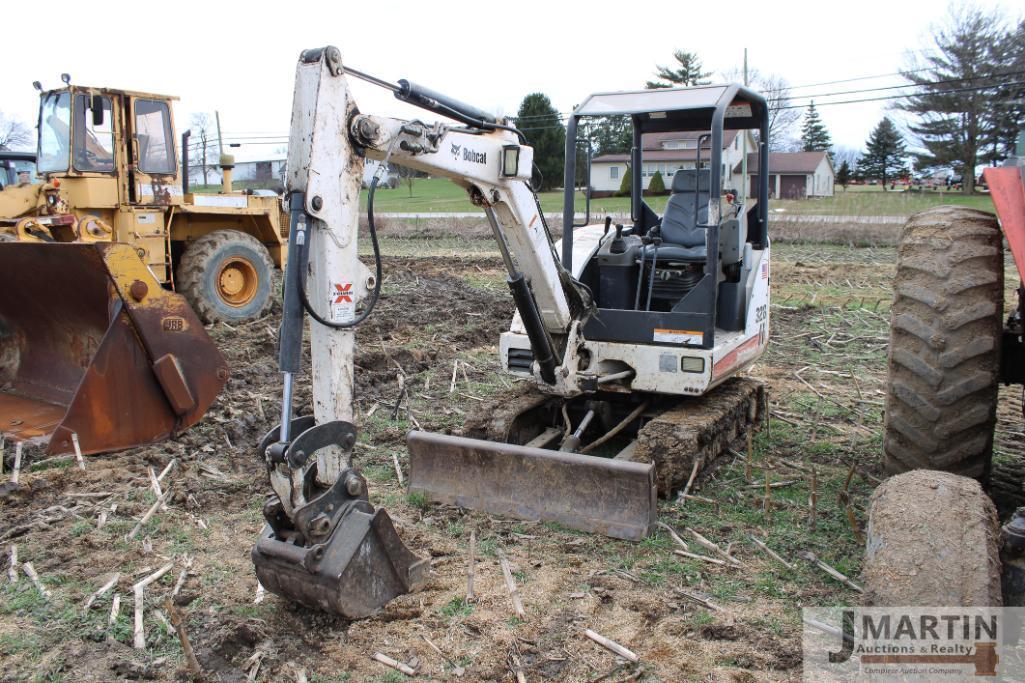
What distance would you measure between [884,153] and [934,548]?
219ft

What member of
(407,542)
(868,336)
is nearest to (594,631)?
(407,542)

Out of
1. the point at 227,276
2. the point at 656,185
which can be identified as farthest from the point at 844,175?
the point at 656,185

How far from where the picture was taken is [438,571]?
4008 mm

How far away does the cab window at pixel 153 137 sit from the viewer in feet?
31.1

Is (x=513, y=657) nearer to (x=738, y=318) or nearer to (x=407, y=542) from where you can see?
(x=407, y=542)

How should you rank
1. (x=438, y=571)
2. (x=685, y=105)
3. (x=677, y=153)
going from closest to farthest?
(x=438, y=571) → (x=685, y=105) → (x=677, y=153)

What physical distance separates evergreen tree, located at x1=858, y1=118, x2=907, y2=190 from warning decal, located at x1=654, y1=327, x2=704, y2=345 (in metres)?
63.1

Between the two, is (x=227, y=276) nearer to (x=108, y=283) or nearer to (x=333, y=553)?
(x=108, y=283)

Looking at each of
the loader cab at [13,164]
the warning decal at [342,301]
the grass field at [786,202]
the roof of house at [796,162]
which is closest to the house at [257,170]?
the grass field at [786,202]

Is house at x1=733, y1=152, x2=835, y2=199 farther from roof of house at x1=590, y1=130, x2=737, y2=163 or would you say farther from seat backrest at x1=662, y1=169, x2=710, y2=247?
seat backrest at x1=662, y1=169, x2=710, y2=247

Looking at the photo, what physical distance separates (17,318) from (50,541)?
2.96 meters

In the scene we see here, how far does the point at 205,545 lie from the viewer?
4.32 m

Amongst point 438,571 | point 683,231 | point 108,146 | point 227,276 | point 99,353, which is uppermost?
point 108,146

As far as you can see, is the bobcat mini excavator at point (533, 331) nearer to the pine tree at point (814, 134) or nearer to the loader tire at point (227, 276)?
the loader tire at point (227, 276)
